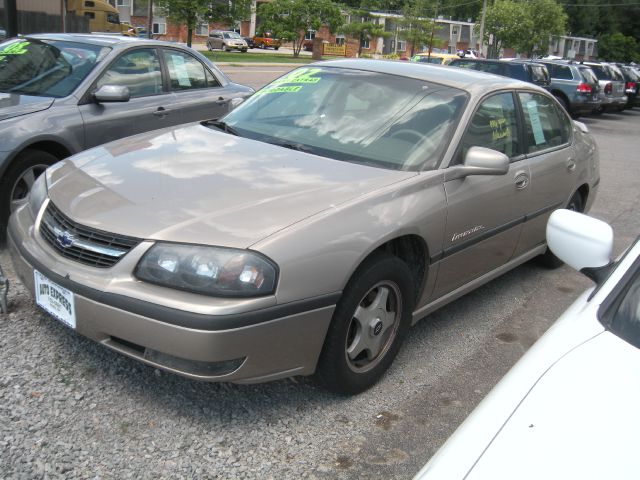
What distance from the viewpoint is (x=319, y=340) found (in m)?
→ 2.81

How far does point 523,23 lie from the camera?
138 ft

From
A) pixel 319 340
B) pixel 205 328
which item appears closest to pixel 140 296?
pixel 205 328

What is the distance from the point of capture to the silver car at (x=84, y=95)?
181 inches

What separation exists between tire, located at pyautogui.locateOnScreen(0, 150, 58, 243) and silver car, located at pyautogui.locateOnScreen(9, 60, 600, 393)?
115 cm

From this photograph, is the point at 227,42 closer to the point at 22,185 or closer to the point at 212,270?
the point at 22,185

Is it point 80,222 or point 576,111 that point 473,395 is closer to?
point 80,222

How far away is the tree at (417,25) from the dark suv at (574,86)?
2099 centimetres

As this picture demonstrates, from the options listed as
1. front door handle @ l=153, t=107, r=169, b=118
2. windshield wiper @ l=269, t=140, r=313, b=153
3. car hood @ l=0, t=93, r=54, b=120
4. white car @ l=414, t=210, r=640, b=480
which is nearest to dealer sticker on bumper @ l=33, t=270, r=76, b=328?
windshield wiper @ l=269, t=140, r=313, b=153

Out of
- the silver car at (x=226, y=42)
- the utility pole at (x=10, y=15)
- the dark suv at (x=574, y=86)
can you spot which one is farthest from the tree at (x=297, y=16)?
the utility pole at (x=10, y=15)

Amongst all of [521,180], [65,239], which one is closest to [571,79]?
[521,180]

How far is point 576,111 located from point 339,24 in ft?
104

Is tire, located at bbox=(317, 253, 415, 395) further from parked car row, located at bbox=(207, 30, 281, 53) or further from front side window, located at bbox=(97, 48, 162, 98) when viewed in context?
parked car row, located at bbox=(207, 30, 281, 53)

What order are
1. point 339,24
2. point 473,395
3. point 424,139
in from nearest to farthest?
1. point 473,395
2. point 424,139
3. point 339,24

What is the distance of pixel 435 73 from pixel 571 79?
674 inches
